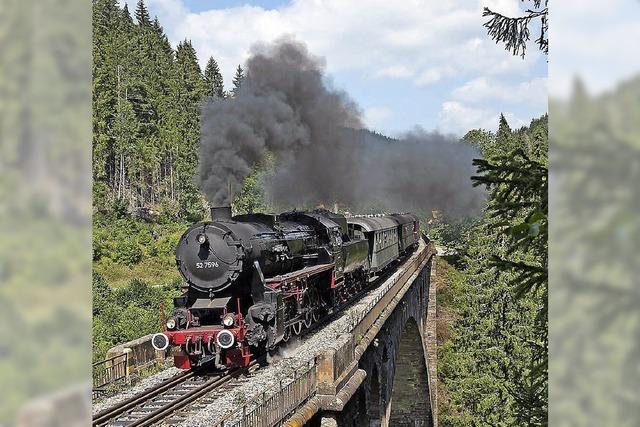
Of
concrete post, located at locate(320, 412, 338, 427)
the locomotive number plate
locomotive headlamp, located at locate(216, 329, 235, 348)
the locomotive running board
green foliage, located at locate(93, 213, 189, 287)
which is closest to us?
concrete post, located at locate(320, 412, 338, 427)

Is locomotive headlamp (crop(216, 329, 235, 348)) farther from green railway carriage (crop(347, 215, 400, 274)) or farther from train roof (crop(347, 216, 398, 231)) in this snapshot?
train roof (crop(347, 216, 398, 231))

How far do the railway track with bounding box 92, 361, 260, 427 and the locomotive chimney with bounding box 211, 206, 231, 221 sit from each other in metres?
3.19

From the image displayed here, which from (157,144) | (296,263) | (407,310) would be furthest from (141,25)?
(296,263)

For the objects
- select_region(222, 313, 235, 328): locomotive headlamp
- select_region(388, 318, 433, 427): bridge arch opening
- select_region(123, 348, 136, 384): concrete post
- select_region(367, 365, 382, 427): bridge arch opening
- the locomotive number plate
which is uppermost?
the locomotive number plate

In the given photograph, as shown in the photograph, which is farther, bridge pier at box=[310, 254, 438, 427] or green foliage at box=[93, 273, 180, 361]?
green foliage at box=[93, 273, 180, 361]

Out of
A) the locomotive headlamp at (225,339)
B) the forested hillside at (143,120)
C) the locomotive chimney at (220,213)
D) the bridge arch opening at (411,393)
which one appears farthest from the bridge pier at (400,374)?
the forested hillside at (143,120)

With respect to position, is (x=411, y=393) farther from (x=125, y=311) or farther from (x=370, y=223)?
(x=125, y=311)

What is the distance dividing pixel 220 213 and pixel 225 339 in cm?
310

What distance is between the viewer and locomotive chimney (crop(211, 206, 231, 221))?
43.7ft

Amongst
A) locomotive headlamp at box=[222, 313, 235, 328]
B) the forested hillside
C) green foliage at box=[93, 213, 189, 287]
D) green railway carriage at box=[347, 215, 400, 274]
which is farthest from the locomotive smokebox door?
the forested hillside

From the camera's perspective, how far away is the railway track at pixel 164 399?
9.18m

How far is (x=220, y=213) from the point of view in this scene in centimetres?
1339

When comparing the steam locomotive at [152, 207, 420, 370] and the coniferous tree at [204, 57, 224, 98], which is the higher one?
the coniferous tree at [204, 57, 224, 98]
